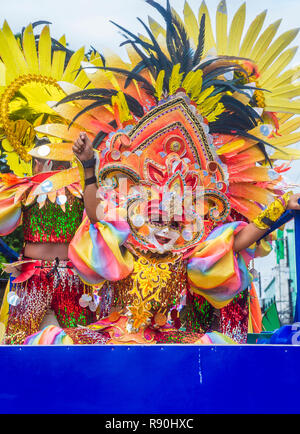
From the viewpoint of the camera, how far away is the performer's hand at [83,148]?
2480 mm

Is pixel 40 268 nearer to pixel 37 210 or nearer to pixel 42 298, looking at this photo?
pixel 42 298

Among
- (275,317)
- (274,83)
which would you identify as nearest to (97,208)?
(274,83)

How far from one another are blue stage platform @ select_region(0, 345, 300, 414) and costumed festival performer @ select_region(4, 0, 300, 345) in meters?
0.68

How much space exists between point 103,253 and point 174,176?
1.57 ft

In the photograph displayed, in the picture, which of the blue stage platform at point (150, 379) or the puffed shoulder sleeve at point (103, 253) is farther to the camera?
the puffed shoulder sleeve at point (103, 253)

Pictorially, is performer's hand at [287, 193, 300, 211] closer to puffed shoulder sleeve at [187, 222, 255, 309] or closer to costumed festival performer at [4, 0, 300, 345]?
costumed festival performer at [4, 0, 300, 345]

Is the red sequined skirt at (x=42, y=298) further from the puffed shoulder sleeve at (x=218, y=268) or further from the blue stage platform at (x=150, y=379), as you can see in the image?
the blue stage platform at (x=150, y=379)

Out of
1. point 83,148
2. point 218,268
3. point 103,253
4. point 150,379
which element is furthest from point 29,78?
point 150,379

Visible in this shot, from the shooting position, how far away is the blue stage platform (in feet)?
5.42

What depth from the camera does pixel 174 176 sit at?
2.65m

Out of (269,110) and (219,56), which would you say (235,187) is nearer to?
(269,110)

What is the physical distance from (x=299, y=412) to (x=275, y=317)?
2301 millimetres

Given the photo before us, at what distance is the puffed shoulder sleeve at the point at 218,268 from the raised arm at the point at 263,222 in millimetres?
39

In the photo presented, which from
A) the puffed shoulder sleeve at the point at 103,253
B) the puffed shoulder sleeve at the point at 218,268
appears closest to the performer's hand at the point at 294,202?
the puffed shoulder sleeve at the point at 218,268
